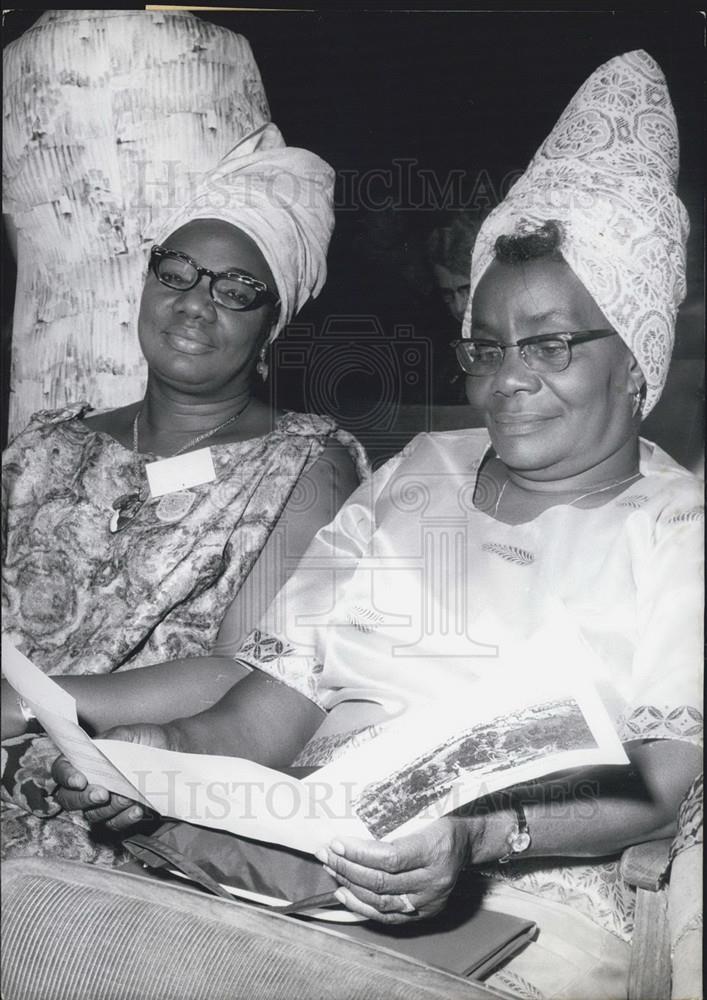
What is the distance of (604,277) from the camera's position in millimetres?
1556

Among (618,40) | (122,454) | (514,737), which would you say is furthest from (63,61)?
(514,737)

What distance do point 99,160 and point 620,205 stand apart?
34.3 inches

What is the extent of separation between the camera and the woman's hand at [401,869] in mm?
1479

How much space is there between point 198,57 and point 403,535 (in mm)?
867

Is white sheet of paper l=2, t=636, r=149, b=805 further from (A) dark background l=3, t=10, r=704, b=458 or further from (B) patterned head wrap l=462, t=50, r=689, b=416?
(B) patterned head wrap l=462, t=50, r=689, b=416

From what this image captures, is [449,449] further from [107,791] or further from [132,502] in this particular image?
[107,791]

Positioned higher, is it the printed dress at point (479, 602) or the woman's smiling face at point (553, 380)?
the woman's smiling face at point (553, 380)

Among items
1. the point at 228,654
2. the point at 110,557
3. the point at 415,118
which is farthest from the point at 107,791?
the point at 415,118

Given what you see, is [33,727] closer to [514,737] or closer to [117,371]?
[117,371]

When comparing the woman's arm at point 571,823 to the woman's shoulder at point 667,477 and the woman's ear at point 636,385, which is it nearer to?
the woman's shoulder at point 667,477

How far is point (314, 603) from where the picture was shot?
66.2 inches

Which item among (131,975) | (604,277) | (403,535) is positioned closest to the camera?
(131,975)

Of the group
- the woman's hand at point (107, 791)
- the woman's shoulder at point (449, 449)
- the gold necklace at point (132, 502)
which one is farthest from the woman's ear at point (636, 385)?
the woman's hand at point (107, 791)

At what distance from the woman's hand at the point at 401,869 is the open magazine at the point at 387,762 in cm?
2
